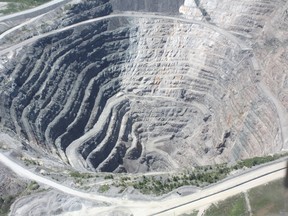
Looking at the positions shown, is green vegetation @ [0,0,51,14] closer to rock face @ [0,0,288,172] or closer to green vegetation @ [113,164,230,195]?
rock face @ [0,0,288,172]

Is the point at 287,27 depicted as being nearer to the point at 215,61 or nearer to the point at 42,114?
the point at 215,61

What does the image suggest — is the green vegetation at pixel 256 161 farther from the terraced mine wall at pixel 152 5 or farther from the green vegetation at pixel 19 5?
the green vegetation at pixel 19 5

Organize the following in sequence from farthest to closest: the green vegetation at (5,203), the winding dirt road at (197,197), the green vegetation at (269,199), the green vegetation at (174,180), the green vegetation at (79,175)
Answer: the green vegetation at (79,175)
the green vegetation at (5,203)
the green vegetation at (174,180)
the winding dirt road at (197,197)
the green vegetation at (269,199)

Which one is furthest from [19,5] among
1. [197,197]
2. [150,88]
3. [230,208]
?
[230,208]

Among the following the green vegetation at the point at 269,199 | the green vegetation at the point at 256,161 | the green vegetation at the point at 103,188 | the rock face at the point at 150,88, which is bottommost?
the green vegetation at the point at 103,188

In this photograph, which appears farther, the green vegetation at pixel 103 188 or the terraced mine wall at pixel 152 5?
the terraced mine wall at pixel 152 5

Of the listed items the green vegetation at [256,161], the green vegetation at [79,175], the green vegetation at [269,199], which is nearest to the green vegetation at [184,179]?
the green vegetation at [256,161]

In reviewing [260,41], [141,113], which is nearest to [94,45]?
[141,113]
